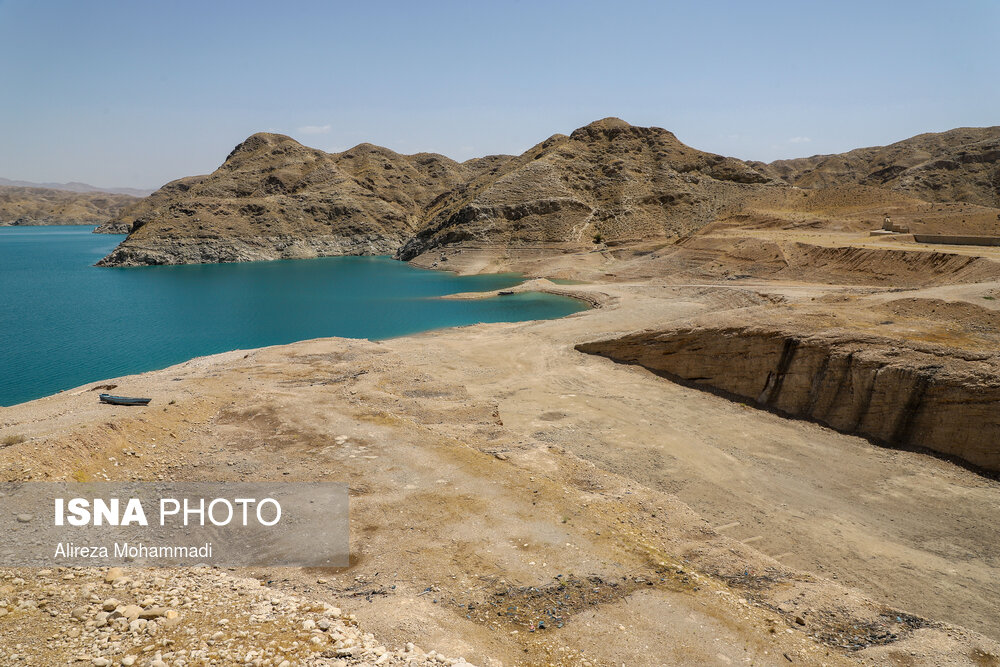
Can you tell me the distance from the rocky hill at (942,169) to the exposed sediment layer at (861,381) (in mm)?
76641

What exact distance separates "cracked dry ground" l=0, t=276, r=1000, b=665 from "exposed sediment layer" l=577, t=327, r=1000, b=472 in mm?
797

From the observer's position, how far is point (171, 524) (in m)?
9.35

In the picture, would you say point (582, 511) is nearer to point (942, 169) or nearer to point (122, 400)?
point (122, 400)

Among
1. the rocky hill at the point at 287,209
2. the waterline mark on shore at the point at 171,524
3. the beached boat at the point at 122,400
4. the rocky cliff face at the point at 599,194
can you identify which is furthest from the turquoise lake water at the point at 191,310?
the waterline mark on shore at the point at 171,524

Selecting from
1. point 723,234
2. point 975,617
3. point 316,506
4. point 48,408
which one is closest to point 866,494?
point 975,617

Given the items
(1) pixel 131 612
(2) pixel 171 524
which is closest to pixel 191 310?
(2) pixel 171 524

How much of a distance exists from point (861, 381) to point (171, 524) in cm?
1826

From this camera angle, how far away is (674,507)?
39.0 ft

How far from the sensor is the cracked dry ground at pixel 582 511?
7.50 meters

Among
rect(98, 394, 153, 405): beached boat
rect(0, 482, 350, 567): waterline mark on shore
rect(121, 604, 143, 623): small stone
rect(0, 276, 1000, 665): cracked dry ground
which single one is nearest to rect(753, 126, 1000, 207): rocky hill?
rect(0, 276, 1000, 665): cracked dry ground

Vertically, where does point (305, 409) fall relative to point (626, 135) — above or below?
below

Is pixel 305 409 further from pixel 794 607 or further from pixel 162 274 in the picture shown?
pixel 162 274

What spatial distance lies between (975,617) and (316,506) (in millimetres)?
11677

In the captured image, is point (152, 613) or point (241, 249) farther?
point (241, 249)
